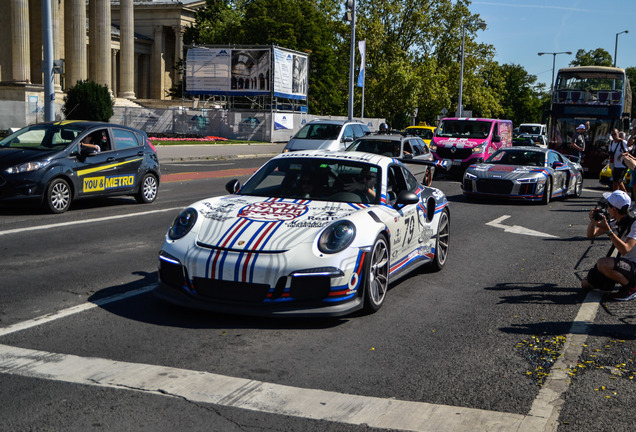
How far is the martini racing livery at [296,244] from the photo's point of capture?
19.4 feet

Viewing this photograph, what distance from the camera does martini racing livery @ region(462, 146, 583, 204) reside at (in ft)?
57.1

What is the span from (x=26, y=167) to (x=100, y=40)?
46.4m

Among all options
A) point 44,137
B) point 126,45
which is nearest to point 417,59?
point 126,45

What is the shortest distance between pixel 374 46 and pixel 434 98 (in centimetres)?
693

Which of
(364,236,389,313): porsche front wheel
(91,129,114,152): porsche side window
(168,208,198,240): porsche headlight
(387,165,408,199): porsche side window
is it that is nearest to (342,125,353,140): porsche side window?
(91,129,114,152): porsche side window

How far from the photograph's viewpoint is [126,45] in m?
61.5

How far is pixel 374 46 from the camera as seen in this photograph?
209ft

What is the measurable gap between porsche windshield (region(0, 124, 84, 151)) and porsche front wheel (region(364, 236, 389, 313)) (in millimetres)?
8283

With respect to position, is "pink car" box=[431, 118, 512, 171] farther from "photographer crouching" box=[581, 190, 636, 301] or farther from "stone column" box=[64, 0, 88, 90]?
"stone column" box=[64, 0, 88, 90]

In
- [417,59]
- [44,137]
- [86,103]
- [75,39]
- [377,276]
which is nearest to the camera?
[377,276]

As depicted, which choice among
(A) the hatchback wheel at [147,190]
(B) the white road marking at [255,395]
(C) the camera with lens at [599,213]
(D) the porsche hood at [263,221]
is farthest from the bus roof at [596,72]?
(B) the white road marking at [255,395]

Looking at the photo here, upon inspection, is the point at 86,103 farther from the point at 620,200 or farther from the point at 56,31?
the point at 620,200

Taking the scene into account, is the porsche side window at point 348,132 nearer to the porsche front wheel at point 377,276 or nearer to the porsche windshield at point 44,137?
the porsche windshield at point 44,137

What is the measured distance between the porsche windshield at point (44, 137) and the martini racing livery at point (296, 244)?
695cm
